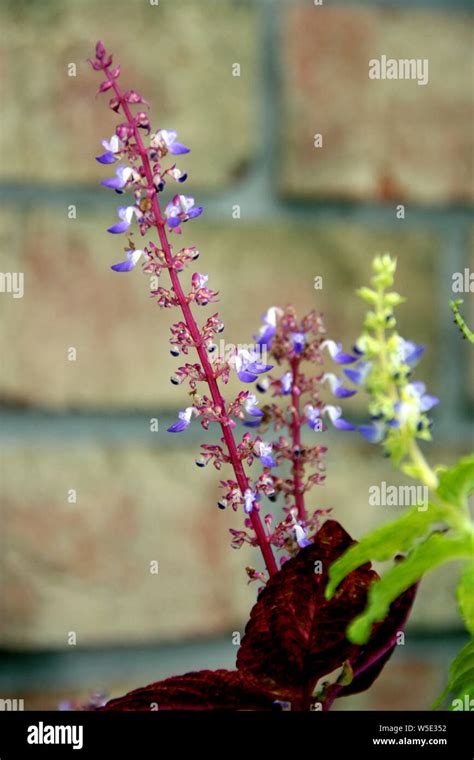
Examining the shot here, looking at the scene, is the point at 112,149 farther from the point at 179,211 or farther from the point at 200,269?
the point at 200,269

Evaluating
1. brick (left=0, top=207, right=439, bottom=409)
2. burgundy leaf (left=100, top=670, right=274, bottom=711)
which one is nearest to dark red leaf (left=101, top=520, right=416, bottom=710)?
burgundy leaf (left=100, top=670, right=274, bottom=711)

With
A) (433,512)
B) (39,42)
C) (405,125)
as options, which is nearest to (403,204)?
(405,125)

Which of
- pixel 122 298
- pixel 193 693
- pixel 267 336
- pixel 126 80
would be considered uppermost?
pixel 126 80

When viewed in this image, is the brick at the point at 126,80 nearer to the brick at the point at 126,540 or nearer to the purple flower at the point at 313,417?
the brick at the point at 126,540

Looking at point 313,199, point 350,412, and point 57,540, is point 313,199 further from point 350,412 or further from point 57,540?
point 57,540

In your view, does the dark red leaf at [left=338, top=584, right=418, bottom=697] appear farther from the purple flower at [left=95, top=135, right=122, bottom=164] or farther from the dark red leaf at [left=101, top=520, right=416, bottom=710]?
the purple flower at [left=95, top=135, right=122, bottom=164]

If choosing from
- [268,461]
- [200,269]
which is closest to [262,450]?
[268,461]
